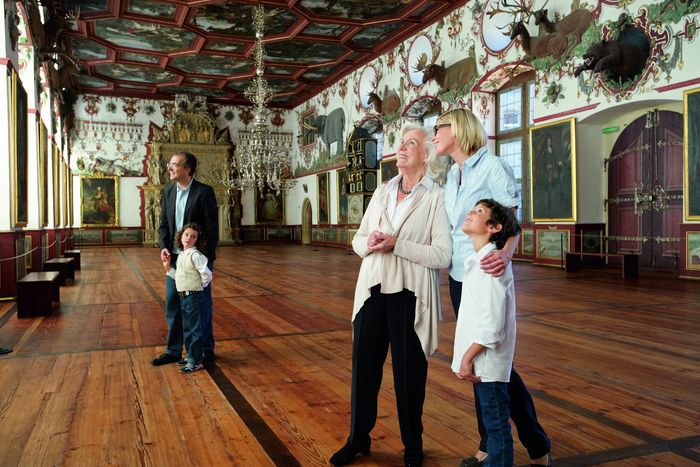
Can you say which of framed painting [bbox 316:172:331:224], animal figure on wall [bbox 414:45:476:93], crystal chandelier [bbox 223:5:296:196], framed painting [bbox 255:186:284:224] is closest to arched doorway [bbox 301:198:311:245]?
framed painting [bbox 255:186:284:224]

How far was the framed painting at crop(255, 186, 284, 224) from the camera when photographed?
28938 mm

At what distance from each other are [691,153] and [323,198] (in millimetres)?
17115

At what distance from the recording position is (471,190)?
8.64 ft

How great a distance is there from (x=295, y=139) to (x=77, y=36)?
41.1 feet

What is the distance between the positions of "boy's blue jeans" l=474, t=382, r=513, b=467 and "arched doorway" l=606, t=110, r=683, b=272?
1040 centimetres

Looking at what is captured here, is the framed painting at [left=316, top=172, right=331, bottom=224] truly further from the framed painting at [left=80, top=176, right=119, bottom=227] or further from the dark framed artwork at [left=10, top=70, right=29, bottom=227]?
the dark framed artwork at [left=10, top=70, right=29, bottom=227]

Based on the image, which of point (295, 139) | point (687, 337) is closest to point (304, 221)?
point (295, 139)

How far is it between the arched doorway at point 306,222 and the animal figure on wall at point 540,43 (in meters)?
16.3

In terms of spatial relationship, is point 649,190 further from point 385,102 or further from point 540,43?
point 385,102

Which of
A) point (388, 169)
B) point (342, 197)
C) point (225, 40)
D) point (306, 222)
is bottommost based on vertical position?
point (306, 222)

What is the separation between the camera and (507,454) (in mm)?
2260

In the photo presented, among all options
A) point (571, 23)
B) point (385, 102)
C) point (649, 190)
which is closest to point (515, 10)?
point (571, 23)

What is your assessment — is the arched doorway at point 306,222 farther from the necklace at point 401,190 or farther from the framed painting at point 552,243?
the necklace at point 401,190

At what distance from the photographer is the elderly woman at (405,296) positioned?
2668 millimetres
